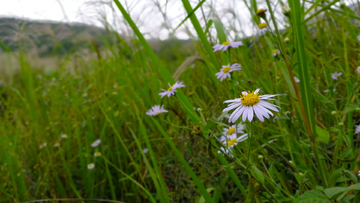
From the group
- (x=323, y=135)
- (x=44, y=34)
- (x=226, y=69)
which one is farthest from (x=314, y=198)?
(x=44, y=34)

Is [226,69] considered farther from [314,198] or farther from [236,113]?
[314,198]

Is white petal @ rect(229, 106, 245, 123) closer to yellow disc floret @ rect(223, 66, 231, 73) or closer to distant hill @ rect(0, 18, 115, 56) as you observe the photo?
yellow disc floret @ rect(223, 66, 231, 73)

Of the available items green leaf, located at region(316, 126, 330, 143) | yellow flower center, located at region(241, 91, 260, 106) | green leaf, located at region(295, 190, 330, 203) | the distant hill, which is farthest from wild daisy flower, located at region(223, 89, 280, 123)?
the distant hill

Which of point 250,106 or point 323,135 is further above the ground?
point 250,106

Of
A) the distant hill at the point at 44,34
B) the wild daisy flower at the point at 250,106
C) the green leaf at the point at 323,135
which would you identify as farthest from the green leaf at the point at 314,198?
the distant hill at the point at 44,34

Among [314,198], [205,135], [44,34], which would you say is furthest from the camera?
[44,34]

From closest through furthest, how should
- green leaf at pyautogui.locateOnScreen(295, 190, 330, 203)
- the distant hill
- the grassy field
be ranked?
green leaf at pyautogui.locateOnScreen(295, 190, 330, 203) < the grassy field < the distant hill

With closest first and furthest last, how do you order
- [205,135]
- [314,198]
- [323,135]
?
1. [314,198]
2. [205,135]
3. [323,135]

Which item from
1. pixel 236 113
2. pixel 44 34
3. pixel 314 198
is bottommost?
pixel 314 198

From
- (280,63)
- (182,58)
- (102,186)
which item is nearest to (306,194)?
(280,63)

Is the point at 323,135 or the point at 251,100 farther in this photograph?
the point at 323,135

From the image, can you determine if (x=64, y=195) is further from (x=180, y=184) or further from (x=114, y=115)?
(x=180, y=184)
